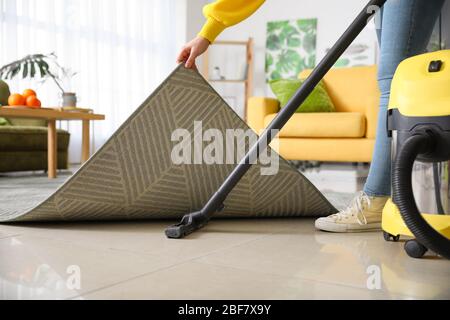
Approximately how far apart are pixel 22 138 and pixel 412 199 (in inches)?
125

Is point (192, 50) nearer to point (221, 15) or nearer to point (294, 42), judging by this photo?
point (221, 15)

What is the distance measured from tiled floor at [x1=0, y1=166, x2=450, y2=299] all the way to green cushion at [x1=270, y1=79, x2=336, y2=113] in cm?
250

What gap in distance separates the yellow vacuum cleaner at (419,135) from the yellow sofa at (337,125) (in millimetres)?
2252

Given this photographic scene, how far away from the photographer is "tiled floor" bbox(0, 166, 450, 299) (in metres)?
0.69

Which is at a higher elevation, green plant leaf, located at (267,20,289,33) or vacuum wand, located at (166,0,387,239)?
green plant leaf, located at (267,20,289,33)

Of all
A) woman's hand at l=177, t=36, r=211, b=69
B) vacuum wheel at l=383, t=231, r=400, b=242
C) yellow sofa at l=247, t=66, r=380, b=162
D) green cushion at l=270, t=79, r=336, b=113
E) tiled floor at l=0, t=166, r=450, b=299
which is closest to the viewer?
tiled floor at l=0, t=166, r=450, b=299

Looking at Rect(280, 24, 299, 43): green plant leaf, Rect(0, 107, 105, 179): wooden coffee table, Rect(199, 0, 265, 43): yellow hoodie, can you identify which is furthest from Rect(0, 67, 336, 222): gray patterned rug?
Rect(280, 24, 299, 43): green plant leaf

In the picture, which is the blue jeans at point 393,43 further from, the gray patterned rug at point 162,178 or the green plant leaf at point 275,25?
the green plant leaf at point 275,25

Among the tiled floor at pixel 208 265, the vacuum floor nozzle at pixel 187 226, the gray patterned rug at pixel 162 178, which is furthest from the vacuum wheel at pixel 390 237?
the vacuum floor nozzle at pixel 187 226

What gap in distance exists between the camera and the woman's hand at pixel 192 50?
119cm

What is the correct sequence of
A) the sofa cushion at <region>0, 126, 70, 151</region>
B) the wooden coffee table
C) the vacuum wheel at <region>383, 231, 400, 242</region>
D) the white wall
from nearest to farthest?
1. the vacuum wheel at <region>383, 231, 400, 242</region>
2. the wooden coffee table
3. the sofa cushion at <region>0, 126, 70, 151</region>
4. the white wall

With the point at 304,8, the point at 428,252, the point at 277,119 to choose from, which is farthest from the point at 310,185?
the point at 304,8

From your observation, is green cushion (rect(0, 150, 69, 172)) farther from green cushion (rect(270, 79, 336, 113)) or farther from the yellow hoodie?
the yellow hoodie
